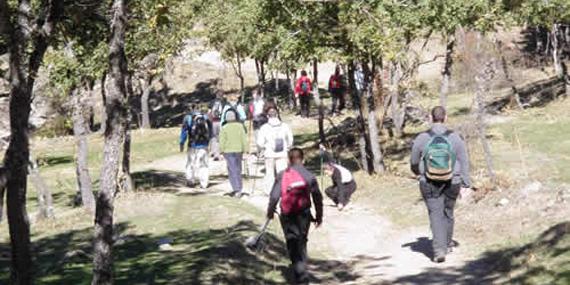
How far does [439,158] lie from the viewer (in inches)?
441

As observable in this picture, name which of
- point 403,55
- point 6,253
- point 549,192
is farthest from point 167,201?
point 549,192

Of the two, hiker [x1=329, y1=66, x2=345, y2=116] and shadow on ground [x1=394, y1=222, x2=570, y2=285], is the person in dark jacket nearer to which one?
shadow on ground [x1=394, y1=222, x2=570, y2=285]

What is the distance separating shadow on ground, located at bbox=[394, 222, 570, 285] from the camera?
973 cm

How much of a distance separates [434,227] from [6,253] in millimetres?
7630

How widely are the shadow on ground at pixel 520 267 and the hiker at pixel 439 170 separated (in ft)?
1.78

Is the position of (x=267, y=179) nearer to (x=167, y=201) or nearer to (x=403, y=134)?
(x=167, y=201)

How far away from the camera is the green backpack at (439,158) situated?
11.2 metres

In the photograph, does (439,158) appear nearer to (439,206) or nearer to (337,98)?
(439,206)

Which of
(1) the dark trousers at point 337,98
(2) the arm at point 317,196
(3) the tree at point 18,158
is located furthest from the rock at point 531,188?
(1) the dark trousers at point 337,98

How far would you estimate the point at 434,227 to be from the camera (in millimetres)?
11469

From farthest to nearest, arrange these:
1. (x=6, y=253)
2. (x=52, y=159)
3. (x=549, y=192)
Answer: (x=52, y=159) → (x=6, y=253) → (x=549, y=192)

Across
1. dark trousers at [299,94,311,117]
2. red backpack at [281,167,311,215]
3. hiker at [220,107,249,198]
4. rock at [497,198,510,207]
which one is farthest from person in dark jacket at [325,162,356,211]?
dark trousers at [299,94,311,117]

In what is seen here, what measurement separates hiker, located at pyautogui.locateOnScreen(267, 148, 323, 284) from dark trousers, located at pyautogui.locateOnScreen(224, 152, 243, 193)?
25.2 feet

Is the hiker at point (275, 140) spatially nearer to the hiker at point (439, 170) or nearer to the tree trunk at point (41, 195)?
the tree trunk at point (41, 195)
